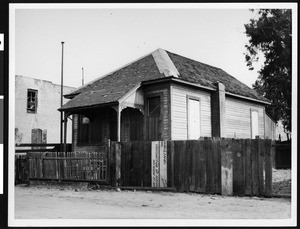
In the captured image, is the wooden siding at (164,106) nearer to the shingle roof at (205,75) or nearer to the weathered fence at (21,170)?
the shingle roof at (205,75)

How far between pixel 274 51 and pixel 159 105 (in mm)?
13647

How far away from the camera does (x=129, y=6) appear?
367 inches

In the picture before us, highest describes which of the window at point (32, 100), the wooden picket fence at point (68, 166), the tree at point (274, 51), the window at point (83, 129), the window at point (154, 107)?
the tree at point (274, 51)

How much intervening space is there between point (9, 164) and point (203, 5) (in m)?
6.16

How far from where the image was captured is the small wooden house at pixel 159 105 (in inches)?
708

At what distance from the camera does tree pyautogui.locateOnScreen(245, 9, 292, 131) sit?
26.5m

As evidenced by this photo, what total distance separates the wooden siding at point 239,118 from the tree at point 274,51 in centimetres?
384

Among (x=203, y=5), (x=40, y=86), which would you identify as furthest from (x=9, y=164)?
(x=40, y=86)

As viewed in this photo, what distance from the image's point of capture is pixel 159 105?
60.2ft

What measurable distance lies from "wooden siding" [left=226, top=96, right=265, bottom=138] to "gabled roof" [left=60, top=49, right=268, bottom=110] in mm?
573

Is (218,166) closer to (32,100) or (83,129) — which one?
(83,129)

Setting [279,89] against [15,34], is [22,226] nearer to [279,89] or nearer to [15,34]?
[15,34]

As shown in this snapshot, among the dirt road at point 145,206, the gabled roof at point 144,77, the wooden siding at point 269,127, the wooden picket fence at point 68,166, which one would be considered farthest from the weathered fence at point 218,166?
the wooden siding at point 269,127

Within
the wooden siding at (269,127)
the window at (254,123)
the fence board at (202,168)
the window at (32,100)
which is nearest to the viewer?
the fence board at (202,168)
